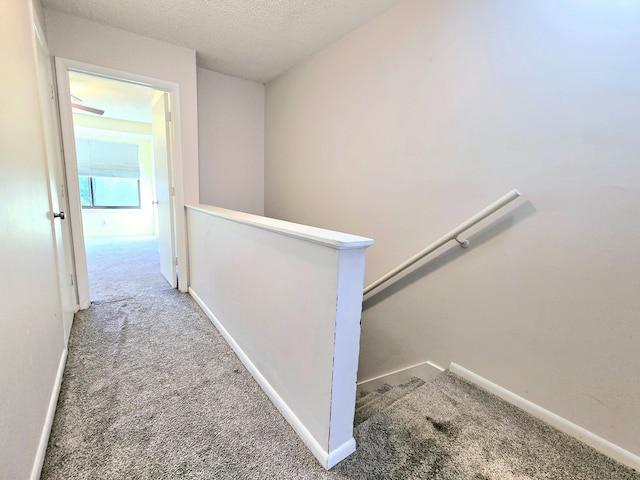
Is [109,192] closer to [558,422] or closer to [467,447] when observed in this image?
[467,447]

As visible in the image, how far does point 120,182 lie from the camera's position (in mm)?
6406

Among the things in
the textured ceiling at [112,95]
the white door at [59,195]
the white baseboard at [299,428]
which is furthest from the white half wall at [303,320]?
the textured ceiling at [112,95]

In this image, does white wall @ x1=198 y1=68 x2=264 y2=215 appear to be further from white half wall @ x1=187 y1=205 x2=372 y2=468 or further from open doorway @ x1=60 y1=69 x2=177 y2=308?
white half wall @ x1=187 y1=205 x2=372 y2=468

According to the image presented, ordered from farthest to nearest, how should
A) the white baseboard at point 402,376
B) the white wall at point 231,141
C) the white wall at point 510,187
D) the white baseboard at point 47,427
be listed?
1. the white wall at point 231,141
2. the white baseboard at point 402,376
3. the white wall at point 510,187
4. the white baseboard at point 47,427

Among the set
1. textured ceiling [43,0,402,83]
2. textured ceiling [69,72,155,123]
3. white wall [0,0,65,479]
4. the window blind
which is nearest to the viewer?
white wall [0,0,65,479]

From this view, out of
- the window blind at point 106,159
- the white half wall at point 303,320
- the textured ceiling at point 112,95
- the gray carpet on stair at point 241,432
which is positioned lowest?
the gray carpet on stair at point 241,432

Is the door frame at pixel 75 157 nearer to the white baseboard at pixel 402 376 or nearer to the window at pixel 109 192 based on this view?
the white baseboard at pixel 402 376

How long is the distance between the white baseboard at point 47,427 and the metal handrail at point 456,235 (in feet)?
6.00

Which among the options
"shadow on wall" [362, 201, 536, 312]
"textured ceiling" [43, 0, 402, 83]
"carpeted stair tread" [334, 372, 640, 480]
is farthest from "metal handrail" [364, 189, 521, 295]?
"textured ceiling" [43, 0, 402, 83]

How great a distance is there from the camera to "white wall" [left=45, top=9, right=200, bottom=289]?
2197 mm

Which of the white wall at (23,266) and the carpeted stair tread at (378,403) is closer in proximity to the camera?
the white wall at (23,266)

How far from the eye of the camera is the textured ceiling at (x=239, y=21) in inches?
78.9

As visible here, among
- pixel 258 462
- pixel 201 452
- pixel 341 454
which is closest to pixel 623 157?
pixel 341 454

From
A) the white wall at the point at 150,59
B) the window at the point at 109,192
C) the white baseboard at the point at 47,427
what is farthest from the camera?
the window at the point at 109,192
